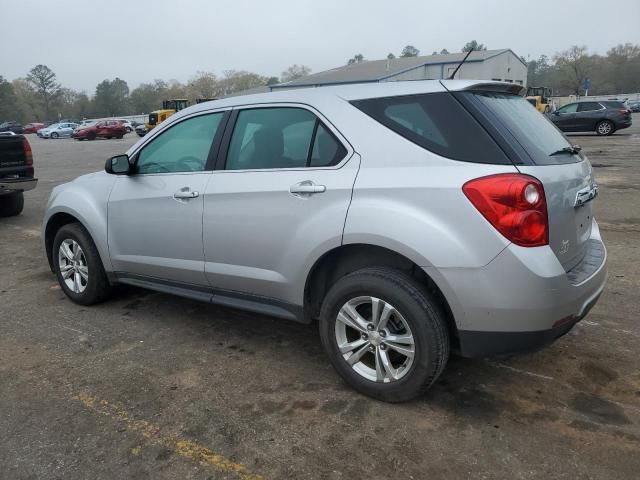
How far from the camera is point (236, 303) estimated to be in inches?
142

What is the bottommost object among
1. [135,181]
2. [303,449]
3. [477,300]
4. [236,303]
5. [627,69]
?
[303,449]

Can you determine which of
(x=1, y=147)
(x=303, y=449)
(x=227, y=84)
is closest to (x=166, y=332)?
(x=303, y=449)

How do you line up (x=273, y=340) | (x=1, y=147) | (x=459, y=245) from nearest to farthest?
(x=459, y=245), (x=273, y=340), (x=1, y=147)

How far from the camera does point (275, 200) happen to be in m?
3.25

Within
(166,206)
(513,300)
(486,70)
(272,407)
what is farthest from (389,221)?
(486,70)

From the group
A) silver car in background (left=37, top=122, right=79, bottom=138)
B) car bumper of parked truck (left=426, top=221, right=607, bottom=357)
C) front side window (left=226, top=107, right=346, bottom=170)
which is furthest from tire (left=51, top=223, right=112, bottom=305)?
silver car in background (left=37, top=122, right=79, bottom=138)

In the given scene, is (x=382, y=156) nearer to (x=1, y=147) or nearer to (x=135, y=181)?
(x=135, y=181)

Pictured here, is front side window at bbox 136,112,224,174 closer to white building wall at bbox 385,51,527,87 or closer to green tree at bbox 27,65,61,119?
white building wall at bbox 385,51,527,87

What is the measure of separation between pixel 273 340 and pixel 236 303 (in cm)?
51

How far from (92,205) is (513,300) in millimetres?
3379

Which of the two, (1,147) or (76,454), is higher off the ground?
(1,147)

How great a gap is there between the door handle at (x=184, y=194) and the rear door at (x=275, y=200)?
0.12 m

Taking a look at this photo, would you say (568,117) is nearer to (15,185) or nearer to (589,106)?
(589,106)

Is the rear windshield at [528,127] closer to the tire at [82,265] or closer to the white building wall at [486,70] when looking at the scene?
the tire at [82,265]
